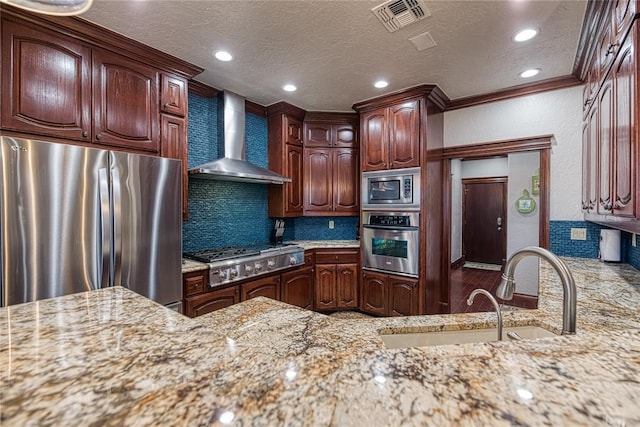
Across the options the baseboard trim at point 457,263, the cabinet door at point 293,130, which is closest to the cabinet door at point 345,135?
the cabinet door at point 293,130

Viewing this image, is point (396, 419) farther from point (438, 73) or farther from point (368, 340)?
point (438, 73)

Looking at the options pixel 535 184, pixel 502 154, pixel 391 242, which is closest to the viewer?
pixel 502 154

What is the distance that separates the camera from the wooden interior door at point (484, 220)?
20.1 feet

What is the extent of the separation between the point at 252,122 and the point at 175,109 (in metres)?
1.18

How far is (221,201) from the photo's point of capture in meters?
3.21

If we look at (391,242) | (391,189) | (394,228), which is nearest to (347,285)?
(391,242)

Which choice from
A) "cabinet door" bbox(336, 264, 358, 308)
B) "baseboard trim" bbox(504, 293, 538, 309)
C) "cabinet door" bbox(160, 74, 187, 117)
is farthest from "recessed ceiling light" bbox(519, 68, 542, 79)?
"cabinet door" bbox(160, 74, 187, 117)

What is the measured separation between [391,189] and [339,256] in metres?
1.05

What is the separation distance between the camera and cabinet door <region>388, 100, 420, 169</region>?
10.0 feet

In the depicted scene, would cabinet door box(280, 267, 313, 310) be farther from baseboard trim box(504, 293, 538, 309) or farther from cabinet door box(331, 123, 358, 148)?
baseboard trim box(504, 293, 538, 309)

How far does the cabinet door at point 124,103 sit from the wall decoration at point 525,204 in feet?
15.9

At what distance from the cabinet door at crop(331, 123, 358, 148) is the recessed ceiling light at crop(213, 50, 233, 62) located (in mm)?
1709

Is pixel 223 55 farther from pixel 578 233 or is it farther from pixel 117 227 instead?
pixel 578 233

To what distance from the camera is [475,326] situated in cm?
122
